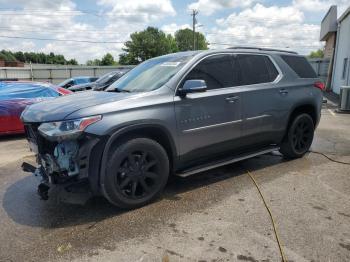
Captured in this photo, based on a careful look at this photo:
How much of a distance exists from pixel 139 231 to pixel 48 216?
1.15 m

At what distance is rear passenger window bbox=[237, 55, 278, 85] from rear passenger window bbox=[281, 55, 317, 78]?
0.46 m

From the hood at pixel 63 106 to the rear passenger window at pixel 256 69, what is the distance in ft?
6.01

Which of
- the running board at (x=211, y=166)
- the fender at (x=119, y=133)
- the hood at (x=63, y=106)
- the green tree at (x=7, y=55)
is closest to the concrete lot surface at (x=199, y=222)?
the running board at (x=211, y=166)

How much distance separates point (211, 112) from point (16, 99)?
223 inches

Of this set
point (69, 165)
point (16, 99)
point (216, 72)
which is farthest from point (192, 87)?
point (16, 99)

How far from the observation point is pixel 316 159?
229 inches

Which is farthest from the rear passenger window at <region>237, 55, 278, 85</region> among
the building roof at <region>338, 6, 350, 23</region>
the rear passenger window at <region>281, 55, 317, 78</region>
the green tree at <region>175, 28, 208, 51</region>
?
the green tree at <region>175, 28, 208, 51</region>

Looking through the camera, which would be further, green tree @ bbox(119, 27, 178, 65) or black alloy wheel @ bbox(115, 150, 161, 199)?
green tree @ bbox(119, 27, 178, 65)

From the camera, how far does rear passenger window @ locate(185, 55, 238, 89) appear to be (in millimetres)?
4362

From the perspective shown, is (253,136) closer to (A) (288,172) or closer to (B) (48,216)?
(A) (288,172)

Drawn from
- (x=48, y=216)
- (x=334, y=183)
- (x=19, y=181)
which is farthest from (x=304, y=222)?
(x=19, y=181)

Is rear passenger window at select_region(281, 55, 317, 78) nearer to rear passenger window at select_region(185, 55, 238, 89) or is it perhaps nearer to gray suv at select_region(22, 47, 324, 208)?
gray suv at select_region(22, 47, 324, 208)

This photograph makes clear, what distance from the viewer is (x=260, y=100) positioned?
4914 mm

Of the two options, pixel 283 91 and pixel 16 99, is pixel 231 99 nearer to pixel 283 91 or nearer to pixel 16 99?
pixel 283 91
